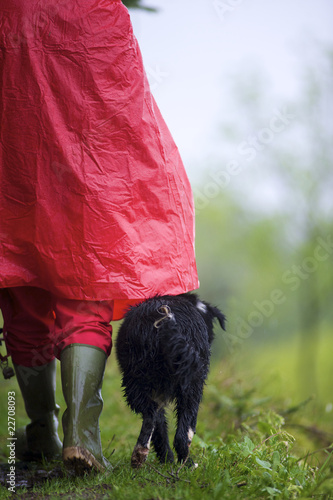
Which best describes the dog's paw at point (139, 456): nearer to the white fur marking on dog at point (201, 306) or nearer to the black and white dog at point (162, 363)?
the black and white dog at point (162, 363)

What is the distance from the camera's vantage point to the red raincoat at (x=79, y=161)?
1.93 metres

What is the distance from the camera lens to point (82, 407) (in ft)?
6.07

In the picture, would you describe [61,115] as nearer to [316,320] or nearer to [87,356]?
[87,356]

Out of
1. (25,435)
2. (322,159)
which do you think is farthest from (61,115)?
(322,159)

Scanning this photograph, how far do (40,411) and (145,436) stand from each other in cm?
81

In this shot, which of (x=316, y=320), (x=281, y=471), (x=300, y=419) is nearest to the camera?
(x=281, y=471)

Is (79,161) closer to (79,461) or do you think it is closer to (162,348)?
(162,348)

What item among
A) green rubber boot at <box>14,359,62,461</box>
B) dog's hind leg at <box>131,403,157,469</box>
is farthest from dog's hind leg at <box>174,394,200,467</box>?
green rubber boot at <box>14,359,62,461</box>

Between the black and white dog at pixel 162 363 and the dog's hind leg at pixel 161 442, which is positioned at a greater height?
the black and white dog at pixel 162 363

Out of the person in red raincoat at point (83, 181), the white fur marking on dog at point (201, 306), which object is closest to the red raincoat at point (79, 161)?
the person in red raincoat at point (83, 181)

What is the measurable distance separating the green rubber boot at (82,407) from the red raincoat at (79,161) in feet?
0.82

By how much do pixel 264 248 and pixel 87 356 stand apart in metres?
20.2

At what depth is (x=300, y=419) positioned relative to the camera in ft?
14.6

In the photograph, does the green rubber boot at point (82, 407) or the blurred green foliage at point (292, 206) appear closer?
the green rubber boot at point (82, 407)
